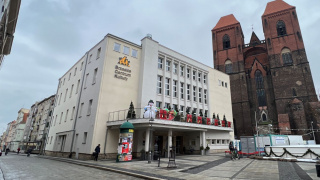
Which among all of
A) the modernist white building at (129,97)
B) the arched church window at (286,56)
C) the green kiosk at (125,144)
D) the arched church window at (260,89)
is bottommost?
the green kiosk at (125,144)

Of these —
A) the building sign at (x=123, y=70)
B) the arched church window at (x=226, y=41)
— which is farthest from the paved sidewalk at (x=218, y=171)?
the arched church window at (x=226, y=41)

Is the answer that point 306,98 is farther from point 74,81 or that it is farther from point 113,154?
point 74,81

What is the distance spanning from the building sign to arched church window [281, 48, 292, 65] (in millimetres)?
45187

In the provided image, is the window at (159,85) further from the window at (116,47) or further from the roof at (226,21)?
the roof at (226,21)

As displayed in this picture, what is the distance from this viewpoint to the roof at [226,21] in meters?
59.8

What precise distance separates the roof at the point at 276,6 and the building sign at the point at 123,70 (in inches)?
2016

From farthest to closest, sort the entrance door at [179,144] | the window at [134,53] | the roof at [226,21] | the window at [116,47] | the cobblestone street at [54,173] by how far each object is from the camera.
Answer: the roof at [226,21], the entrance door at [179,144], the window at [134,53], the window at [116,47], the cobblestone street at [54,173]

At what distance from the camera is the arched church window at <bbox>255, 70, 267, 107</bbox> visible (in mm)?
50875

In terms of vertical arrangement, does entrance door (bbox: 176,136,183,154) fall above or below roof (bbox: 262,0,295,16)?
below

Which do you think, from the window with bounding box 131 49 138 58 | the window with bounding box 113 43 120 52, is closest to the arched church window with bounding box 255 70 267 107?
the window with bounding box 131 49 138 58

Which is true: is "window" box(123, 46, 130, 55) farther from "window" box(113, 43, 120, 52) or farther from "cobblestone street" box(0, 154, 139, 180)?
"cobblestone street" box(0, 154, 139, 180)

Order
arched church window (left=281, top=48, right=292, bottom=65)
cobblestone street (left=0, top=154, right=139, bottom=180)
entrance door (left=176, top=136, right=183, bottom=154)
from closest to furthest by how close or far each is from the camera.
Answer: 1. cobblestone street (left=0, top=154, right=139, bottom=180)
2. entrance door (left=176, top=136, right=183, bottom=154)
3. arched church window (left=281, top=48, right=292, bottom=65)

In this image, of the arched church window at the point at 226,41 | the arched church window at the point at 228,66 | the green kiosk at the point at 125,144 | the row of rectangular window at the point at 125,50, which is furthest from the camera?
the arched church window at the point at 226,41

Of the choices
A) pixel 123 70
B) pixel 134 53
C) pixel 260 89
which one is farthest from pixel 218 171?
pixel 260 89
